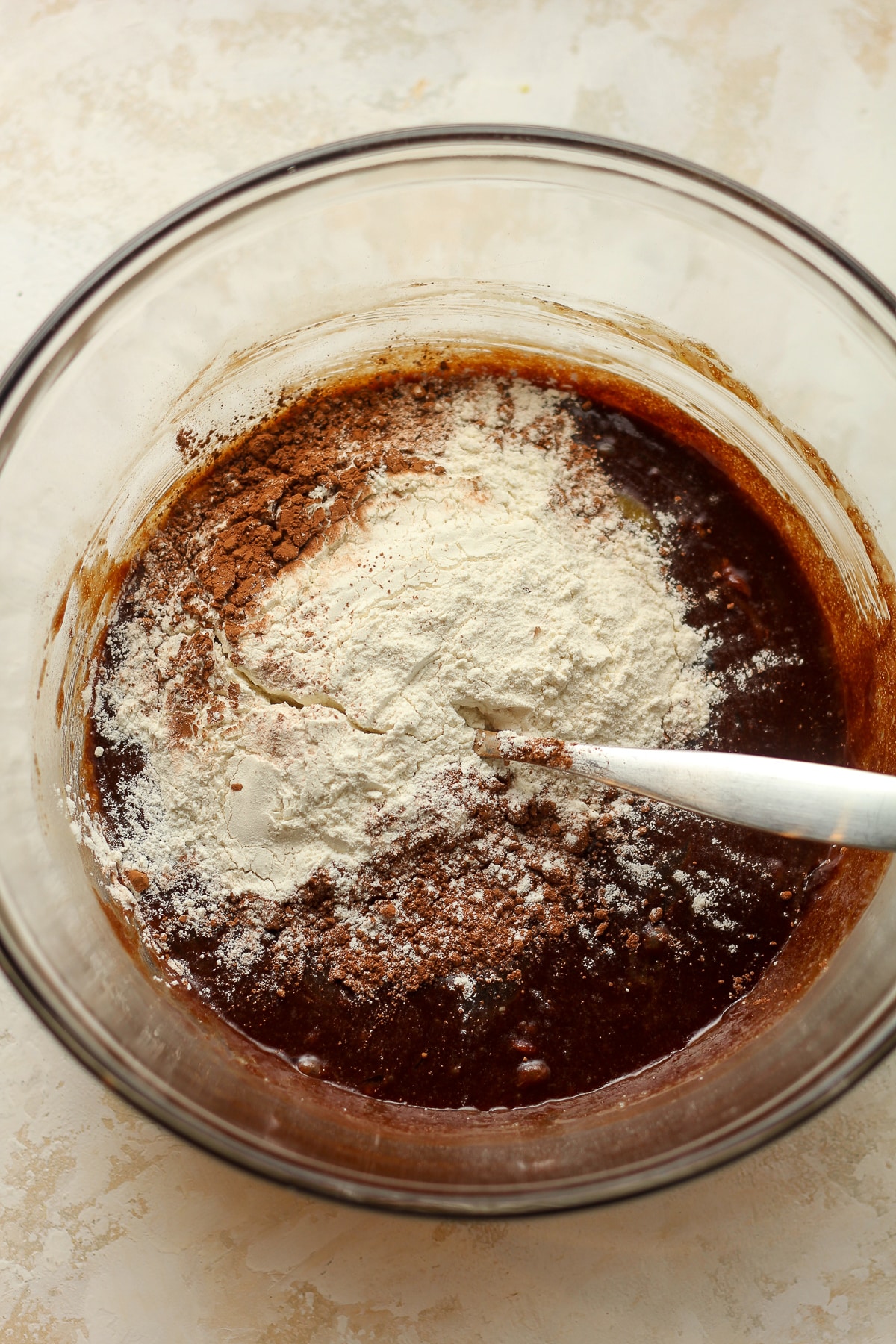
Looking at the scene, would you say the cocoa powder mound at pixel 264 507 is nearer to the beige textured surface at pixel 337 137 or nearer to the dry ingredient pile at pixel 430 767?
the dry ingredient pile at pixel 430 767

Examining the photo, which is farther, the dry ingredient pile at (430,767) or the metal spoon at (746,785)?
the dry ingredient pile at (430,767)

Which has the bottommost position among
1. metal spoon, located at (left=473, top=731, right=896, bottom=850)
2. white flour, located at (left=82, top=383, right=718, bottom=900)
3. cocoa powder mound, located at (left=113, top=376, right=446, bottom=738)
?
metal spoon, located at (left=473, top=731, right=896, bottom=850)

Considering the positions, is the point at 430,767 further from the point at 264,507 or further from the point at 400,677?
the point at 264,507

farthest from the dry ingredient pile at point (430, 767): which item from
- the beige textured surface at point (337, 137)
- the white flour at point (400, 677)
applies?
the beige textured surface at point (337, 137)

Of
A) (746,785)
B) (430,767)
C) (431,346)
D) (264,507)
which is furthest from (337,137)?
(746,785)

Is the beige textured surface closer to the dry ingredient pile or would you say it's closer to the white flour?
the dry ingredient pile

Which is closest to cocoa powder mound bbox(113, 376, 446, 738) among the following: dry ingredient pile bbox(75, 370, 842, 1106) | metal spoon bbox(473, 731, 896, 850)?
dry ingredient pile bbox(75, 370, 842, 1106)
